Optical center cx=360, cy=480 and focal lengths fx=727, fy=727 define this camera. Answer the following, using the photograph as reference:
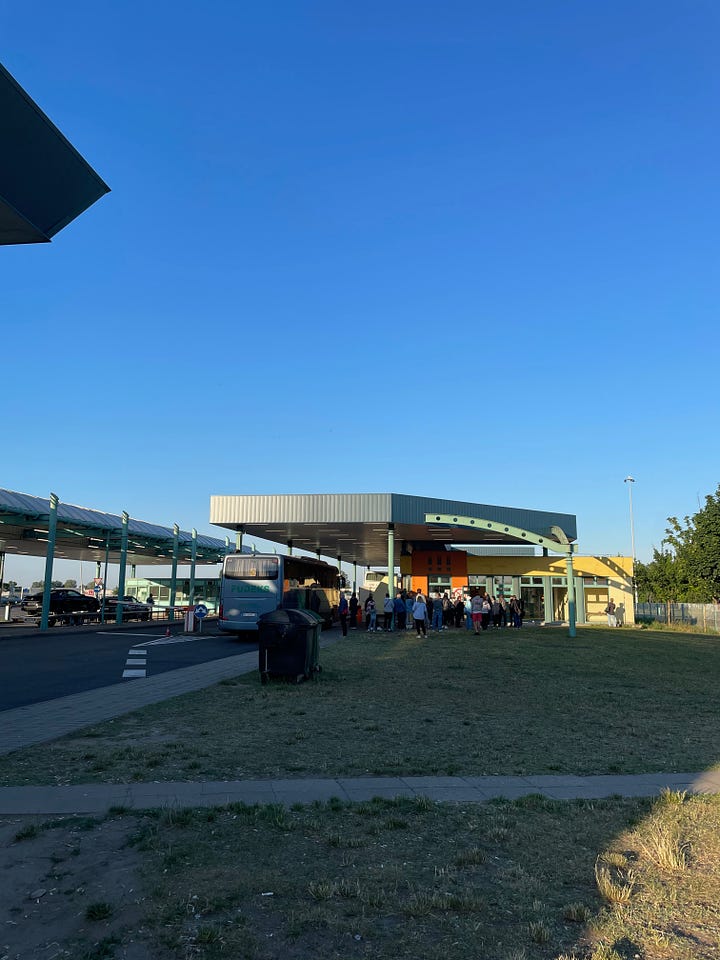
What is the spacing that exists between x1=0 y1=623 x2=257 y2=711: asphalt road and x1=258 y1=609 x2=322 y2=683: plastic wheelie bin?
306 cm

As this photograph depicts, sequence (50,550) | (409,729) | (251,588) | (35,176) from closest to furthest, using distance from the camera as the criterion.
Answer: (35,176)
(409,729)
(251,588)
(50,550)

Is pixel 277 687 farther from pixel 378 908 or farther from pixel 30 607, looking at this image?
pixel 30 607

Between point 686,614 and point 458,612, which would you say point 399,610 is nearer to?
point 458,612

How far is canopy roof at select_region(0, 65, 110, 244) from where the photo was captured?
22.3ft

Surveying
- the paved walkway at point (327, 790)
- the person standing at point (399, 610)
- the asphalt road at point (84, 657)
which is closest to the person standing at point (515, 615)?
the person standing at point (399, 610)

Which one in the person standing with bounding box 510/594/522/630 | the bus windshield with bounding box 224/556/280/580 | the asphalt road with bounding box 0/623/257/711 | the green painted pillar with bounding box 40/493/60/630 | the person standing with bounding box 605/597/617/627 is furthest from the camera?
the person standing with bounding box 605/597/617/627

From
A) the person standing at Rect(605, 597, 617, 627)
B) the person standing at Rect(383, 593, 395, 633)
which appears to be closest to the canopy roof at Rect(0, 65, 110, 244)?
the person standing at Rect(383, 593, 395, 633)

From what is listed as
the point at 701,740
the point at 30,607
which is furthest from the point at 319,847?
the point at 30,607

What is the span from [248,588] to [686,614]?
29.0 metres

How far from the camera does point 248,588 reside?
28500 mm

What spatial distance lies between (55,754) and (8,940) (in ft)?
14.4

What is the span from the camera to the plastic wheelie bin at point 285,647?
13734 mm

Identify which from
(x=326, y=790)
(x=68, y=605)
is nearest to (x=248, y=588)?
(x=68, y=605)

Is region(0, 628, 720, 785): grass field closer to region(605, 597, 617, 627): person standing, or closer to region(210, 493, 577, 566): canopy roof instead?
region(210, 493, 577, 566): canopy roof
